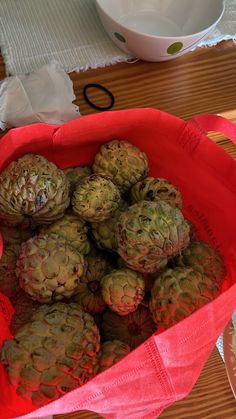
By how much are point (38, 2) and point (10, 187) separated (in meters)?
0.47

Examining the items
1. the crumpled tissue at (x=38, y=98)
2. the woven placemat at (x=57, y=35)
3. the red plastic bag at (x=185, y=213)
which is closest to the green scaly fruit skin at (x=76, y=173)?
the red plastic bag at (x=185, y=213)

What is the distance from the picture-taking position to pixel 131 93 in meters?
0.74

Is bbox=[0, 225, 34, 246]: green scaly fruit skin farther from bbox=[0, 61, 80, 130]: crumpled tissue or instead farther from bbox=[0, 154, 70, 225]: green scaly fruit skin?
bbox=[0, 61, 80, 130]: crumpled tissue

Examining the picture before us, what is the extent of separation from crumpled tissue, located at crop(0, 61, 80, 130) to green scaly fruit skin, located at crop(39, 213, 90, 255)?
0.64ft

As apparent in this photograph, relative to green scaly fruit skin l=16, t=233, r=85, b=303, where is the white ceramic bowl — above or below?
above

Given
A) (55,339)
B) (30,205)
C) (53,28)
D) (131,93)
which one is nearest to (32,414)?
(55,339)

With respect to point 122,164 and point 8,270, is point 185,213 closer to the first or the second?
point 122,164

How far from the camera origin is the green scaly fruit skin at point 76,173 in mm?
567

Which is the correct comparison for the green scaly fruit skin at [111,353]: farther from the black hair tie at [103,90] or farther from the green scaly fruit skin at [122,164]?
the black hair tie at [103,90]

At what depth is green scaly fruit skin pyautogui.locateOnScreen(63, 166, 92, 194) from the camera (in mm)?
567

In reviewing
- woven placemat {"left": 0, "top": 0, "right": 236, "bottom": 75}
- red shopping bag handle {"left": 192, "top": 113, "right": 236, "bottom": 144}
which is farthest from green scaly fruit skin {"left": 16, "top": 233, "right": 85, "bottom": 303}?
woven placemat {"left": 0, "top": 0, "right": 236, "bottom": 75}

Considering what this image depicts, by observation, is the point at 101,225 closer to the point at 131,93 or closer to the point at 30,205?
the point at 30,205

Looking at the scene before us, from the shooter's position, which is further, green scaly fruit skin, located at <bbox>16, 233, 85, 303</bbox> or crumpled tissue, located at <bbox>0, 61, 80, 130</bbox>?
crumpled tissue, located at <bbox>0, 61, 80, 130</bbox>

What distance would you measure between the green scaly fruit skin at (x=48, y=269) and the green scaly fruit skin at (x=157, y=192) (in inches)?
4.3
